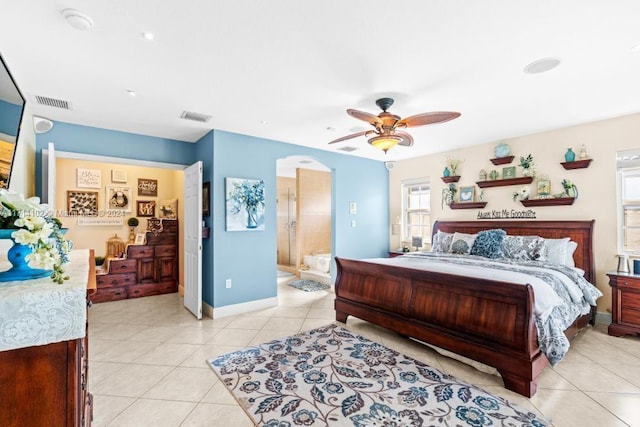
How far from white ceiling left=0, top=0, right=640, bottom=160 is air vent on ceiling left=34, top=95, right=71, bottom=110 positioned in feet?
0.23

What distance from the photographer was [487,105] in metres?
3.37

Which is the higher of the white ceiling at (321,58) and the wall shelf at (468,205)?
the white ceiling at (321,58)

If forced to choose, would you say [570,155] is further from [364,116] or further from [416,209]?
[364,116]

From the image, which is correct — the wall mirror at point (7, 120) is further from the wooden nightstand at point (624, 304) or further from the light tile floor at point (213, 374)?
the wooden nightstand at point (624, 304)

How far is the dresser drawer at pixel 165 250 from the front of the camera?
548cm

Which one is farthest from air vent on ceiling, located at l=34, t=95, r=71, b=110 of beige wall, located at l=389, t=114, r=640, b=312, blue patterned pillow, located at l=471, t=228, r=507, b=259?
blue patterned pillow, located at l=471, t=228, r=507, b=259

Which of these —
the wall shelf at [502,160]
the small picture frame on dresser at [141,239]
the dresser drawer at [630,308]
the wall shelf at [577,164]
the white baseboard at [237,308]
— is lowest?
the white baseboard at [237,308]

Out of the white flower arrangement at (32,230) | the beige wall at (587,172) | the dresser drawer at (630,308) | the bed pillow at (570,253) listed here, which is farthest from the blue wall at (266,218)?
the dresser drawer at (630,308)

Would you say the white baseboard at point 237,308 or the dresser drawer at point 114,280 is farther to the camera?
the dresser drawer at point 114,280

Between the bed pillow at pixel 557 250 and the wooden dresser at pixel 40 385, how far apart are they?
4.66 metres

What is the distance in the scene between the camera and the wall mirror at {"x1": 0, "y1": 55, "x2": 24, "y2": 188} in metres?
1.98

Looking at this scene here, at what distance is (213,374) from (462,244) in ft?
12.2

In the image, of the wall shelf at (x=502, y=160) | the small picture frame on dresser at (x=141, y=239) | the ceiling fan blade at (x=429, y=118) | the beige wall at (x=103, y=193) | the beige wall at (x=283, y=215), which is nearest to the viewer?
the ceiling fan blade at (x=429, y=118)

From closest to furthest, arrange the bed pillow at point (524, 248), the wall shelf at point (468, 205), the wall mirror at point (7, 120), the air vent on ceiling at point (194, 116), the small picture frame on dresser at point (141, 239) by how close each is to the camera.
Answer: the wall mirror at point (7, 120) < the air vent on ceiling at point (194, 116) < the bed pillow at point (524, 248) < the wall shelf at point (468, 205) < the small picture frame on dresser at point (141, 239)
